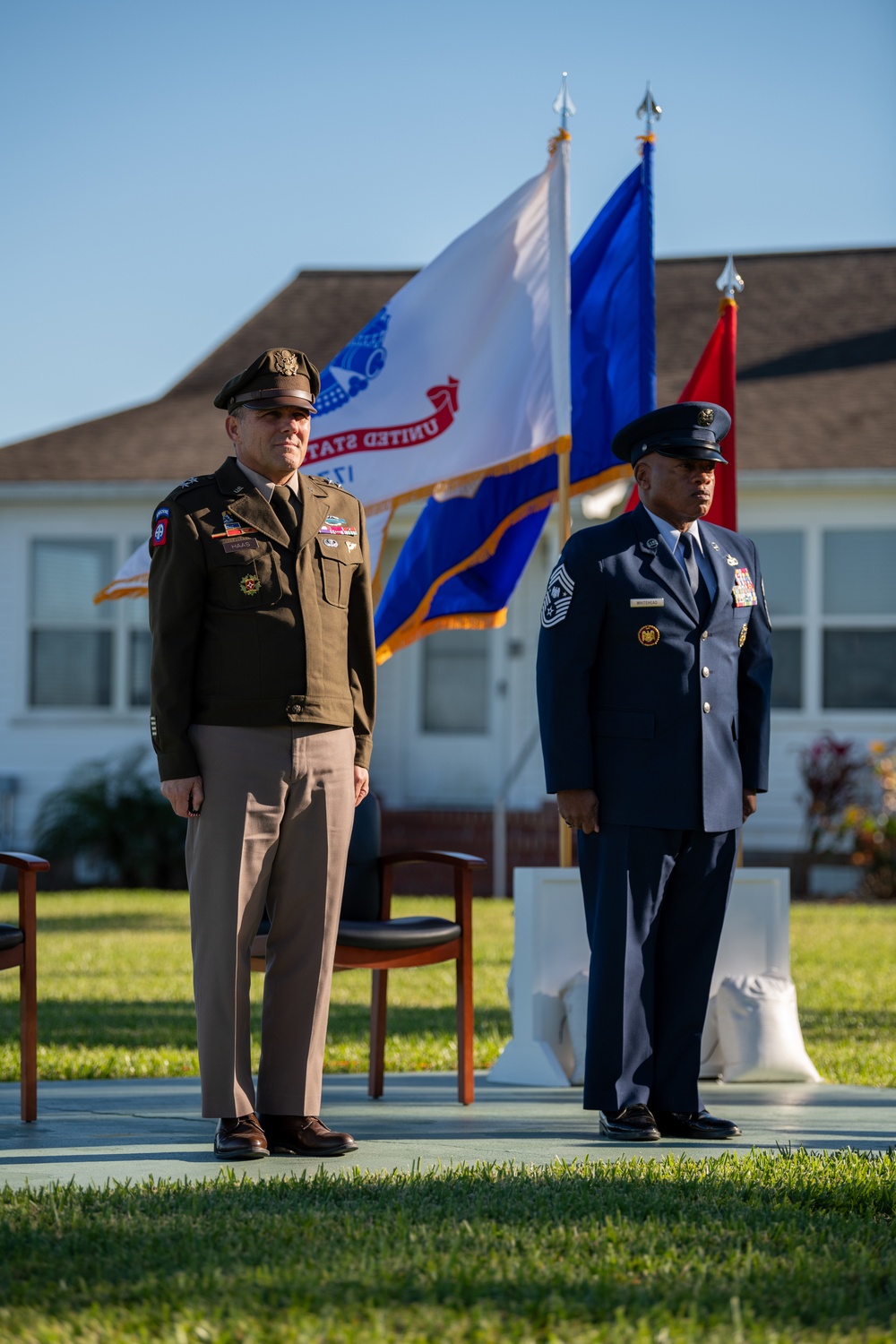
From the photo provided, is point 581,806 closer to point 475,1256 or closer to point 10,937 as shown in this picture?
point 10,937

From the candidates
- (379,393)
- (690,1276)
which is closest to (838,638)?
(379,393)

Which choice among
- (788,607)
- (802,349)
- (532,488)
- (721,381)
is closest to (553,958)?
(532,488)

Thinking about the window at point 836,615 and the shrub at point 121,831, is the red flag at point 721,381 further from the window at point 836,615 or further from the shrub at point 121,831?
the shrub at point 121,831

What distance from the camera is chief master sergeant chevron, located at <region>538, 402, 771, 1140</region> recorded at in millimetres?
5168

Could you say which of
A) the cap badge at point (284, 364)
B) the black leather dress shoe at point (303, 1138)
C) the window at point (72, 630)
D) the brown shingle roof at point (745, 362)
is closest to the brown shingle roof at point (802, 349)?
the brown shingle roof at point (745, 362)

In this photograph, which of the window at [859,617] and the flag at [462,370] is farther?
the window at [859,617]

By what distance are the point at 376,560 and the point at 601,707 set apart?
1871 mm

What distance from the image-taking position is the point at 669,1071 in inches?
206

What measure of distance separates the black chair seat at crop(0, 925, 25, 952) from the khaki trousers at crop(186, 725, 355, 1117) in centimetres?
73

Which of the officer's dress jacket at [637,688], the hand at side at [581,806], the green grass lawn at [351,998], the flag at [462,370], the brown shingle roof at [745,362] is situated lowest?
the green grass lawn at [351,998]

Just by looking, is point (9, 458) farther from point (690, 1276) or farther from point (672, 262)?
point (690, 1276)

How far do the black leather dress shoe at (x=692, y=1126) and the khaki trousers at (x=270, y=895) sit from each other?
3.74 feet

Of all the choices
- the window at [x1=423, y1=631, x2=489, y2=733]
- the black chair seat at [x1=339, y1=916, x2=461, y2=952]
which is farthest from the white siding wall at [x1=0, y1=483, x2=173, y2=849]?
the black chair seat at [x1=339, y1=916, x2=461, y2=952]

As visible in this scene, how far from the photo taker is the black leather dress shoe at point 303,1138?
475 cm
